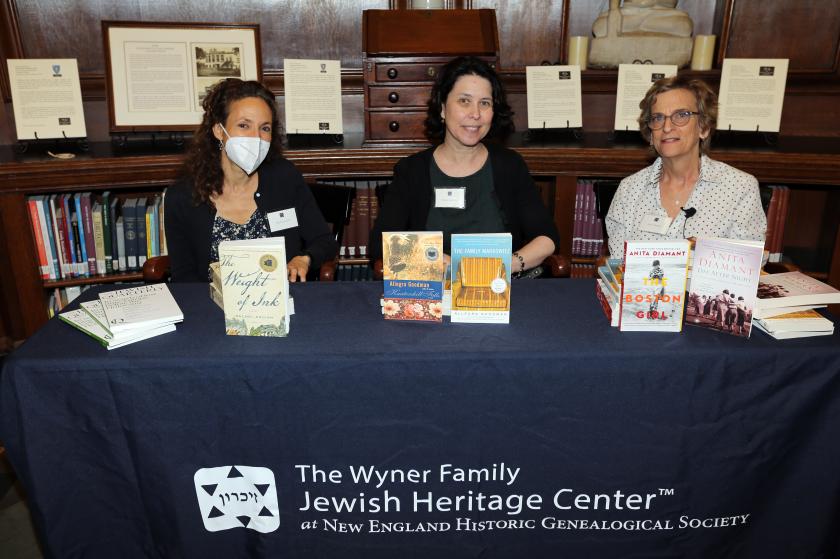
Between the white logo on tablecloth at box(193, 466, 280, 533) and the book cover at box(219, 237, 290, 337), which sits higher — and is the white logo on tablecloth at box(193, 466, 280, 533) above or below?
below

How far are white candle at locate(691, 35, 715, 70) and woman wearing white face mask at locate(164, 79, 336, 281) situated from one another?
2.21 meters

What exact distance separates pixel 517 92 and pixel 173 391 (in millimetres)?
2605

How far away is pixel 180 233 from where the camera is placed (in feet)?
8.08

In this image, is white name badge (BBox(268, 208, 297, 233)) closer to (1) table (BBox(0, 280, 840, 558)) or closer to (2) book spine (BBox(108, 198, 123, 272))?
(1) table (BBox(0, 280, 840, 558))

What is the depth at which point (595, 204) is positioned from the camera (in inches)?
129

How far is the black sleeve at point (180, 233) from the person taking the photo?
2.43 meters

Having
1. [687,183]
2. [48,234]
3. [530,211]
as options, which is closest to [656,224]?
[687,183]

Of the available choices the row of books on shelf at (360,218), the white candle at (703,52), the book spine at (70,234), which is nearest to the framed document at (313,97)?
the row of books on shelf at (360,218)

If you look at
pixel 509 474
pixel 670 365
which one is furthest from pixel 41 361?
pixel 670 365

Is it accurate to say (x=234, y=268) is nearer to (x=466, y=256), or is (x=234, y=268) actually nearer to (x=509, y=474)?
(x=466, y=256)

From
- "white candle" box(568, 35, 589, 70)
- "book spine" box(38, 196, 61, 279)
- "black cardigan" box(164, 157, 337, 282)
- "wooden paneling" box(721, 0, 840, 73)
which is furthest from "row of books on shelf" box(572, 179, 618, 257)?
"book spine" box(38, 196, 61, 279)

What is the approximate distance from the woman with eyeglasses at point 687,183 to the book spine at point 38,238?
2.56 metres

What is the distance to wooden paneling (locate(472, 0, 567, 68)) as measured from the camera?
11.1ft

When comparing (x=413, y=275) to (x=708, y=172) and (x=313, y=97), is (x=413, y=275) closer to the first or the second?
(x=708, y=172)
